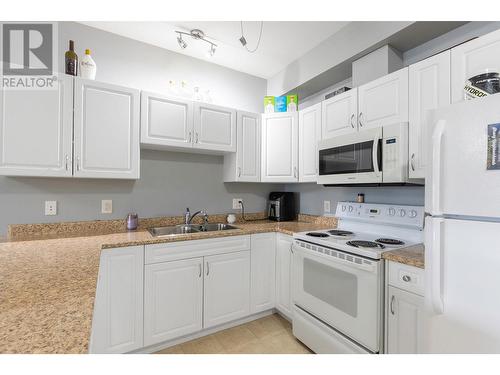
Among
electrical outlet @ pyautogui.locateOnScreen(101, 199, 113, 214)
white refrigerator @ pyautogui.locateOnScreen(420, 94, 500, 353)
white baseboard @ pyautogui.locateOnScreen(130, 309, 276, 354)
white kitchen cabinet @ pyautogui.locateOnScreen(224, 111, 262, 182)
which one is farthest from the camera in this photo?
white kitchen cabinet @ pyautogui.locateOnScreen(224, 111, 262, 182)

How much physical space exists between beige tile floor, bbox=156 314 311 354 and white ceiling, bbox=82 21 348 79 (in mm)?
2650

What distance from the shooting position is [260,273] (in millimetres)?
2211

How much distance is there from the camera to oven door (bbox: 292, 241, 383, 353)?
1401 millimetres

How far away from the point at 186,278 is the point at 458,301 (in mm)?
1643

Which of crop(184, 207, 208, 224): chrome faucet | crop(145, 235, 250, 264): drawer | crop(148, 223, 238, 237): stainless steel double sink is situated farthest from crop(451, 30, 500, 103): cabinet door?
crop(184, 207, 208, 224): chrome faucet

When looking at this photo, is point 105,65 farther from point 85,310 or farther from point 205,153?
point 85,310

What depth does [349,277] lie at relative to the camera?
154 cm

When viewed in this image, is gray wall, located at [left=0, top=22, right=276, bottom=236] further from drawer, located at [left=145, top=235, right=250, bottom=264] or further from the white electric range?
the white electric range

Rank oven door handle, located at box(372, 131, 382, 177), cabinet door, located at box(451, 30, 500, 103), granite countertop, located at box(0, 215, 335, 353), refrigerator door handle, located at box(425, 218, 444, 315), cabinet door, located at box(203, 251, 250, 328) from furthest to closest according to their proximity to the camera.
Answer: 1. cabinet door, located at box(203, 251, 250, 328)
2. oven door handle, located at box(372, 131, 382, 177)
3. cabinet door, located at box(451, 30, 500, 103)
4. refrigerator door handle, located at box(425, 218, 444, 315)
5. granite countertop, located at box(0, 215, 335, 353)

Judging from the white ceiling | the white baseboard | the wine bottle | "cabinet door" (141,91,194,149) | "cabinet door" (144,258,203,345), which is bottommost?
the white baseboard

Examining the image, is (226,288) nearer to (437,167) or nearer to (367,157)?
(367,157)

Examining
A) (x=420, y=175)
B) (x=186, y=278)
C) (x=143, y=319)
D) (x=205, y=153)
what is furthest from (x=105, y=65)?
(x=420, y=175)

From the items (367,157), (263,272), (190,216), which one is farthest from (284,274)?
(367,157)

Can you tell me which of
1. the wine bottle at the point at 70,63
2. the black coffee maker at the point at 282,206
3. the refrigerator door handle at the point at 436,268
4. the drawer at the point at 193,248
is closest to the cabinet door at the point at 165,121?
the wine bottle at the point at 70,63
